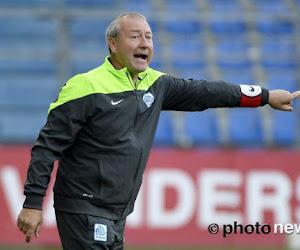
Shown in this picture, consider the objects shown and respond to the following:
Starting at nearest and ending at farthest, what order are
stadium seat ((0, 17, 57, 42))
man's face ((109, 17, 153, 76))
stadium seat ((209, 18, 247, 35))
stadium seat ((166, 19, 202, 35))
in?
1. man's face ((109, 17, 153, 76))
2. stadium seat ((0, 17, 57, 42))
3. stadium seat ((166, 19, 202, 35))
4. stadium seat ((209, 18, 247, 35))

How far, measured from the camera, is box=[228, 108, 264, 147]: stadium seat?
12148 millimetres

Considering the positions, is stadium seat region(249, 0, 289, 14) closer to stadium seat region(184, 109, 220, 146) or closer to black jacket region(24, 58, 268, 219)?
stadium seat region(184, 109, 220, 146)

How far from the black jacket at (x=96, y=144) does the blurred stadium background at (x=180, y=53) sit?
602 centimetres

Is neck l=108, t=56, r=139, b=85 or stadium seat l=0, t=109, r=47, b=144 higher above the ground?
neck l=108, t=56, r=139, b=85

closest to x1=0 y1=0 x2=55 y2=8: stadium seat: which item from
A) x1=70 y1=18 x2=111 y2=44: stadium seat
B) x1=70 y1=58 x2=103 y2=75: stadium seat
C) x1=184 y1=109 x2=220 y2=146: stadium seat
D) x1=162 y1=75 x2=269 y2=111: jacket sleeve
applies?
x1=70 y1=18 x2=111 y2=44: stadium seat

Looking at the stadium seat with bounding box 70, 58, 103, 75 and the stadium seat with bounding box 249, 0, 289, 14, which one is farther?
the stadium seat with bounding box 249, 0, 289, 14

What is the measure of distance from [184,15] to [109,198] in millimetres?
8375

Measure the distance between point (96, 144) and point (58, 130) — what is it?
0.26 m

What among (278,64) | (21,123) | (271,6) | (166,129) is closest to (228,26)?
(271,6)

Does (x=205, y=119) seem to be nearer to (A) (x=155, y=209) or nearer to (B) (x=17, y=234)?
(A) (x=155, y=209)

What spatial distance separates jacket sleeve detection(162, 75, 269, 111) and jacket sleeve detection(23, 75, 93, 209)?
0.72m

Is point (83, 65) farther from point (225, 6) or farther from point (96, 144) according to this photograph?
point (96, 144)

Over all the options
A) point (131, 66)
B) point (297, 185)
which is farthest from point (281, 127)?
point (131, 66)

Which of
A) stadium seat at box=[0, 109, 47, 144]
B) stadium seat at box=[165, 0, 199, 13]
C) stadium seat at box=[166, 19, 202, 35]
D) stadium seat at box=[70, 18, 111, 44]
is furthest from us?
stadium seat at box=[165, 0, 199, 13]
